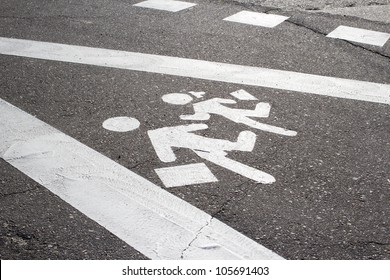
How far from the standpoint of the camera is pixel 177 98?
482 cm

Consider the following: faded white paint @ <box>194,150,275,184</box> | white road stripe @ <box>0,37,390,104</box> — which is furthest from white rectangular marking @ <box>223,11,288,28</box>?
faded white paint @ <box>194,150,275,184</box>

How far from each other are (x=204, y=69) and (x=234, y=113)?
1.03 meters

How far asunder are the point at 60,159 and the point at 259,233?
1.44 m

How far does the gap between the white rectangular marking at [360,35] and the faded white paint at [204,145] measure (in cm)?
265

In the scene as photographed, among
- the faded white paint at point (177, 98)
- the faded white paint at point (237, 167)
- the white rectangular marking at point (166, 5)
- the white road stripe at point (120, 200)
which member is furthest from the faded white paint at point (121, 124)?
the white rectangular marking at point (166, 5)

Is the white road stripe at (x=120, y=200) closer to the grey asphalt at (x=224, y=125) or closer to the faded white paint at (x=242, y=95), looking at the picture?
the grey asphalt at (x=224, y=125)

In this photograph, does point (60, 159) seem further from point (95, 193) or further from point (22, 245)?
point (22, 245)

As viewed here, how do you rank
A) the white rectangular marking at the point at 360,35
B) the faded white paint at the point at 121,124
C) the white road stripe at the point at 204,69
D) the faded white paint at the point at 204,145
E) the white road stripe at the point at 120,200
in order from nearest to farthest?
Answer: the white road stripe at the point at 120,200 < the faded white paint at the point at 204,145 < the faded white paint at the point at 121,124 < the white road stripe at the point at 204,69 < the white rectangular marking at the point at 360,35

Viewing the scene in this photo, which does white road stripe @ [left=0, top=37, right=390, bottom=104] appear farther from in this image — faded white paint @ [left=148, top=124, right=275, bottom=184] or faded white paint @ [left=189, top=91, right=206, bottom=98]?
faded white paint @ [left=148, top=124, right=275, bottom=184]

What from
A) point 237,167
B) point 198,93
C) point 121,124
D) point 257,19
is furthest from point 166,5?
point 237,167

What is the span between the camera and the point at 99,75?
5.28 metres

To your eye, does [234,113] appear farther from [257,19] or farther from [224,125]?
[257,19]

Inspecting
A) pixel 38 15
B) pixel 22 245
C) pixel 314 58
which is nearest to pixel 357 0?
pixel 314 58

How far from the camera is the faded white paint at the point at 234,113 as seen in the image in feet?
14.2
